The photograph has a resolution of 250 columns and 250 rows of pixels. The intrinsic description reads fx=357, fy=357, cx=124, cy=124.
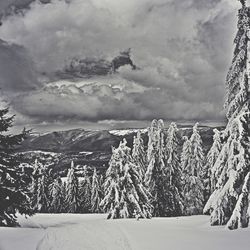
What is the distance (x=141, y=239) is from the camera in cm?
1727

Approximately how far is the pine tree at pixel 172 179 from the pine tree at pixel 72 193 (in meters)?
24.9

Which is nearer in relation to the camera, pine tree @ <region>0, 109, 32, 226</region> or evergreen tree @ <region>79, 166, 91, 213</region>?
pine tree @ <region>0, 109, 32, 226</region>

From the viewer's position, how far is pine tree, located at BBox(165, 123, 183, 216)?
4347 cm

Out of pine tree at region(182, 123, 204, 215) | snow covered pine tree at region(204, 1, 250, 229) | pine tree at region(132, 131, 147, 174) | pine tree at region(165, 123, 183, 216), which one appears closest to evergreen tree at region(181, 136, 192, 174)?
pine tree at region(182, 123, 204, 215)

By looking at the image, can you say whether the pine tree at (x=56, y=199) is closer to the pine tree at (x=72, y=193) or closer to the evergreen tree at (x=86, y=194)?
the pine tree at (x=72, y=193)

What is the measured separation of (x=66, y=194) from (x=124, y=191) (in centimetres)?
3514

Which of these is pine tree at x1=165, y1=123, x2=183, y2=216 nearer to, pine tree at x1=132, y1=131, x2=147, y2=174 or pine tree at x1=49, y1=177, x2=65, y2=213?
pine tree at x1=132, y1=131, x2=147, y2=174

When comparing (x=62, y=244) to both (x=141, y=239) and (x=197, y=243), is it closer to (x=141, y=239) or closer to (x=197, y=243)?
(x=141, y=239)

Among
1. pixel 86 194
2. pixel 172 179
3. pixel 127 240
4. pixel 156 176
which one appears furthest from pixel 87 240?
pixel 86 194

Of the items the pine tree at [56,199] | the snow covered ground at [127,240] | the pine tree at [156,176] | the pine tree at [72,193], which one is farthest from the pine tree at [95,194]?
the snow covered ground at [127,240]

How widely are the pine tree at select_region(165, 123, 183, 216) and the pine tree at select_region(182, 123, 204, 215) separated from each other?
233 centimetres

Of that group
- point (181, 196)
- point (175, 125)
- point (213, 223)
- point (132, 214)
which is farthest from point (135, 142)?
point (213, 223)

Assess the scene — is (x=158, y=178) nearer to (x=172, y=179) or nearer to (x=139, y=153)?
(x=172, y=179)

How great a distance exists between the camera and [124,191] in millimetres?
34406
